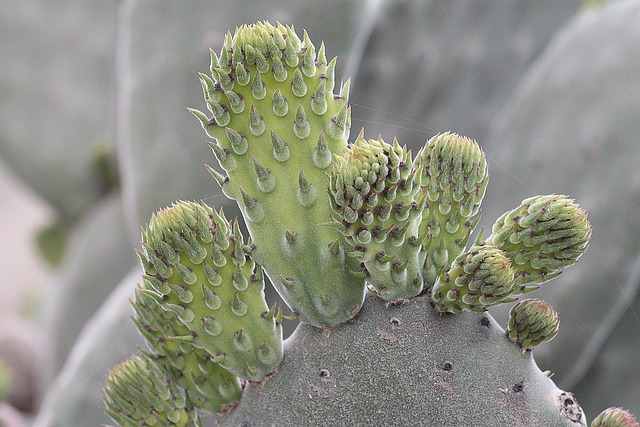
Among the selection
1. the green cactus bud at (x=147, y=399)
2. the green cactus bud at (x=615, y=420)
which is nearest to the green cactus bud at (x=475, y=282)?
the green cactus bud at (x=615, y=420)

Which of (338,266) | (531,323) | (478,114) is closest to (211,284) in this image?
(338,266)

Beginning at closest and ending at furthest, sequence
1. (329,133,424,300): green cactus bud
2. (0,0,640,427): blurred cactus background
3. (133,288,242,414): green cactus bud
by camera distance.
Result: (329,133,424,300): green cactus bud → (133,288,242,414): green cactus bud → (0,0,640,427): blurred cactus background

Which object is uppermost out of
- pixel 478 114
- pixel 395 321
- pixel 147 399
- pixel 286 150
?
pixel 286 150

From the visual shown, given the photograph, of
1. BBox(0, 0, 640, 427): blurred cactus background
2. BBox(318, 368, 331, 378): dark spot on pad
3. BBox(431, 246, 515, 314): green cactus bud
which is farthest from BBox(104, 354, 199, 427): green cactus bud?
BBox(0, 0, 640, 427): blurred cactus background

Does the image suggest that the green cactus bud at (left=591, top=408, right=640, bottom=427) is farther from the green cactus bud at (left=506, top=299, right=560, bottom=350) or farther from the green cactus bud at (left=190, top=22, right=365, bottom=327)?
the green cactus bud at (left=190, top=22, right=365, bottom=327)

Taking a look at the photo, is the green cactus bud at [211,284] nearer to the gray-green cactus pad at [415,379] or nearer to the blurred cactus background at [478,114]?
the gray-green cactus pad at [415,379]

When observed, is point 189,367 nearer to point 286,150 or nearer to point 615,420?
point 286,150
